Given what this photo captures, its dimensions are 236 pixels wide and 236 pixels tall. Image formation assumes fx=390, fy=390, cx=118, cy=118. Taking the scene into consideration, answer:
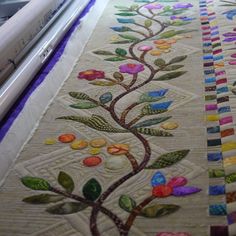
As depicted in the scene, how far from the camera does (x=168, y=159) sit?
0.77 metres

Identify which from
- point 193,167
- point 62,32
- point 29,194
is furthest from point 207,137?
point 62,32

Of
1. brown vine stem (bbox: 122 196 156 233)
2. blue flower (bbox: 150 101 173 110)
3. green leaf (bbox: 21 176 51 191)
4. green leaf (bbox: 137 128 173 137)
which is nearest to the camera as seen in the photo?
brown vine stem (bbox: 122 196 156 233)

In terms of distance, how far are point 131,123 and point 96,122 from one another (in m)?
0.08

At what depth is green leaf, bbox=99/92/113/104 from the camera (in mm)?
1006

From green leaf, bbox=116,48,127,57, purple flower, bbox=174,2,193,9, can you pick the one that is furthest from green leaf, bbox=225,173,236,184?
purple flower, bbox=174,2,193,9

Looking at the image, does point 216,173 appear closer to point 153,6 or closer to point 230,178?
point 230,178

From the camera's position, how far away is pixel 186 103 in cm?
96

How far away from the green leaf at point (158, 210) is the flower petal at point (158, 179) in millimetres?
58

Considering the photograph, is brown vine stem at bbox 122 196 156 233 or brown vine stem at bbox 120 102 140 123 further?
brown vine stem at bbox 120 102 140 123

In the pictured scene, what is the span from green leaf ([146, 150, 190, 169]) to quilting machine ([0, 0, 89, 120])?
38 centimetres

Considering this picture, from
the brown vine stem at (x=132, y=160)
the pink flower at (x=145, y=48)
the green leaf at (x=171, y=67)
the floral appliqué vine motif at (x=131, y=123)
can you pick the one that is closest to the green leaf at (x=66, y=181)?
the floral appliqué vine motif at (x=131, y=123)

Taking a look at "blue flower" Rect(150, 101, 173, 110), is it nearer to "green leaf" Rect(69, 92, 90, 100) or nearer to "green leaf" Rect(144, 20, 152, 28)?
"green leaf" Rect(69, 92, 90, 100)

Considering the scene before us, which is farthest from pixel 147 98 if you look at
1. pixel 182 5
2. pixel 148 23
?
pixel 182 5

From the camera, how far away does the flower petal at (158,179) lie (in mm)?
710
